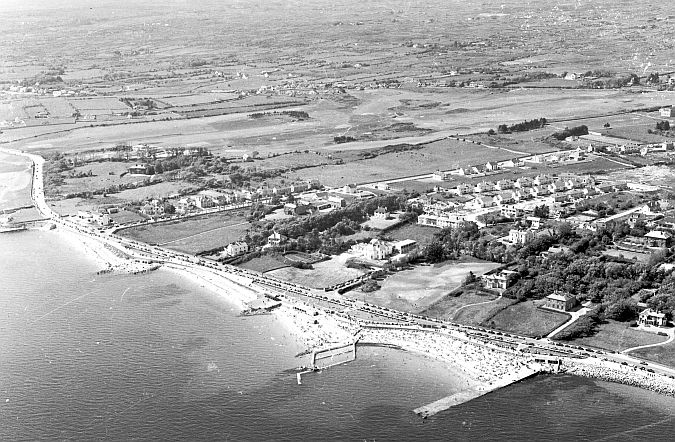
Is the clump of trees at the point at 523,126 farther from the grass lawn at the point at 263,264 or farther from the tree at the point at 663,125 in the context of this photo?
the grass lawn at the point at 263,264

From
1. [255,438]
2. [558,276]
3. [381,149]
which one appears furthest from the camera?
[381,149]

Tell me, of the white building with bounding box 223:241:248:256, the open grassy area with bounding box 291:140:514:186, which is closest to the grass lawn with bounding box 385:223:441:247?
the white building with bounding box 223:241:248:256

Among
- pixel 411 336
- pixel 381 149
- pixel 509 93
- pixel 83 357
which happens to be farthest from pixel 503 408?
pixel 509 93

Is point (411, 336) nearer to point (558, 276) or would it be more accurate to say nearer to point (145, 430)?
point (558, 276)

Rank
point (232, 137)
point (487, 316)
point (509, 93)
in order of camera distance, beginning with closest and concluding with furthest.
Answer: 1. point (487, 316)
2. point (232, 137)
3. point (509, 93)

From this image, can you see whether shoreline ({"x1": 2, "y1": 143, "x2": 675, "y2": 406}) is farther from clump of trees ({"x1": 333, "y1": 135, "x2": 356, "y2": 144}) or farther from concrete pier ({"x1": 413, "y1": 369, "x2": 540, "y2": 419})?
clump of trees ({"x1": 333, "y1": 135, "x2": 356, "y2": 144})

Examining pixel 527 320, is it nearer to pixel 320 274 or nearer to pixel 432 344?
pixel 432 344

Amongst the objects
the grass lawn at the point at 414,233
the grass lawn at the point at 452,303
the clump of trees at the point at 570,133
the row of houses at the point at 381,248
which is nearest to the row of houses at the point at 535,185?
the grass lawn at the point at 414,233
